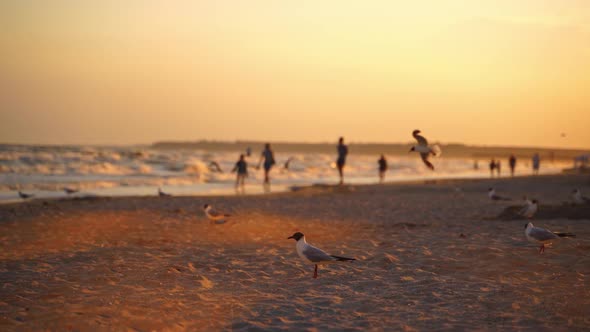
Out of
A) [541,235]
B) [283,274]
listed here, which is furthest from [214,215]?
[541,235]

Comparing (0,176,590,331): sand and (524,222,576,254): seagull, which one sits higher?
(524,222,576,254): seagull

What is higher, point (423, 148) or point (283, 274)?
point (423, 148)

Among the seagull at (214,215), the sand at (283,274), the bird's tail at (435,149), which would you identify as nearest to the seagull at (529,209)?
the sand at (283,274)

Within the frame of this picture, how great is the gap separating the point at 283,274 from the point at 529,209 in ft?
24.8

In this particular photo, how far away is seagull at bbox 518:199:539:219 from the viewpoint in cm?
1281

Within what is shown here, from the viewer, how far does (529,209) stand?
42.5 feet

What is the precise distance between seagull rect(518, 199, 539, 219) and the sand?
0.19 meters

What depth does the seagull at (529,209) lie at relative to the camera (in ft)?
42.0

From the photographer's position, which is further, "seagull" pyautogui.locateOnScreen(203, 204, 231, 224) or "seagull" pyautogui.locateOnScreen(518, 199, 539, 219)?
"seagull" pyautogui.locateOnScreen(203, 204, 231, 224)

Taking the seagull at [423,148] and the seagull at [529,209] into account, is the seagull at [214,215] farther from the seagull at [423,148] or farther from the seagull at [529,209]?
the seagull at [529,209]

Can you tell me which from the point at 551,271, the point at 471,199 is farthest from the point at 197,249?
the point at 471,199

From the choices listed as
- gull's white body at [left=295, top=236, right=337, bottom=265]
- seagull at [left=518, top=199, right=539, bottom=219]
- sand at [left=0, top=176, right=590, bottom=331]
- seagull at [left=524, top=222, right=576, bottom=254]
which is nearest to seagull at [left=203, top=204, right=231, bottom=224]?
sand at [left=0, top=176, right=590, bottom=331]

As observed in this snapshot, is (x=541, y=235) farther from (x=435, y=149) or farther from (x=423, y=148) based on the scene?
(x=423, y=148)

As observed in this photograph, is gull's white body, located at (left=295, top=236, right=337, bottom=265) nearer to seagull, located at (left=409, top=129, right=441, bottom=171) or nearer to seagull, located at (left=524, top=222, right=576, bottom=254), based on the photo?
seagull, located at (left=524, top=222, right=576, bottom=254)
